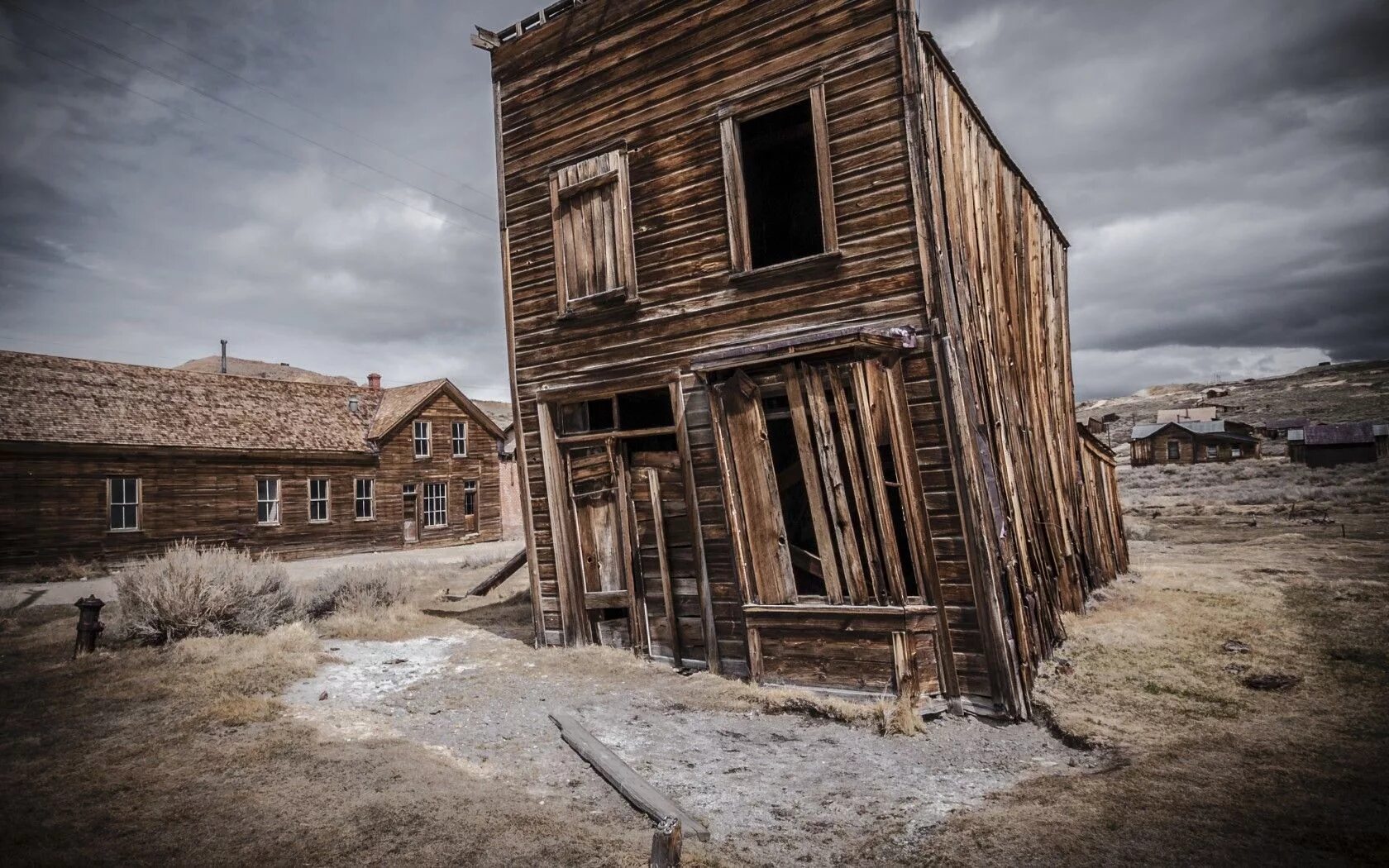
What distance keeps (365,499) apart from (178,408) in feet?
20.6

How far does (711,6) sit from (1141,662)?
7.96m

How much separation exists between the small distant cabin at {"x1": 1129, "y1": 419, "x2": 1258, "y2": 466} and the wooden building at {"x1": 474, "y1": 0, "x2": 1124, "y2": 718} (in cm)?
5017

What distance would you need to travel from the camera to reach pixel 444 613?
11625 millimetres

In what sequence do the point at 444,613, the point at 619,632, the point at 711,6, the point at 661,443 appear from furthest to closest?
the point at 444,613, the point at 661,443, the point at 619,632, the point at 711,6

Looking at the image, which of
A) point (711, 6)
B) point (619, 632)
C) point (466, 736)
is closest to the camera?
point (466, 736)

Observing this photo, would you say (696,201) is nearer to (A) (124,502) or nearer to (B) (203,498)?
(B) (203,498)

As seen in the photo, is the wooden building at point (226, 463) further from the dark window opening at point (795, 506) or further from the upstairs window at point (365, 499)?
the dark window opening at point (795, 506)

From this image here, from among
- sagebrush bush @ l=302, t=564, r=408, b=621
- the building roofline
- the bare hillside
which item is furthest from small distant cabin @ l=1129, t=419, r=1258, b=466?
sagebrush bush @ l=302, t=564, r=408, b=621

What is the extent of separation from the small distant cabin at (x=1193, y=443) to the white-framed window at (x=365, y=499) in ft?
171

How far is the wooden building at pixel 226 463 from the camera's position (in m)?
18.7

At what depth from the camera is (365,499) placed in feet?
82.4

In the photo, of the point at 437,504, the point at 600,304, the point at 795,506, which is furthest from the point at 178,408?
the point at 795,506

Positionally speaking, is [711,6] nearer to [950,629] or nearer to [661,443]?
[661,443]

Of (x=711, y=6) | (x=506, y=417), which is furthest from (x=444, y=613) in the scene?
(x=506, y=417)
